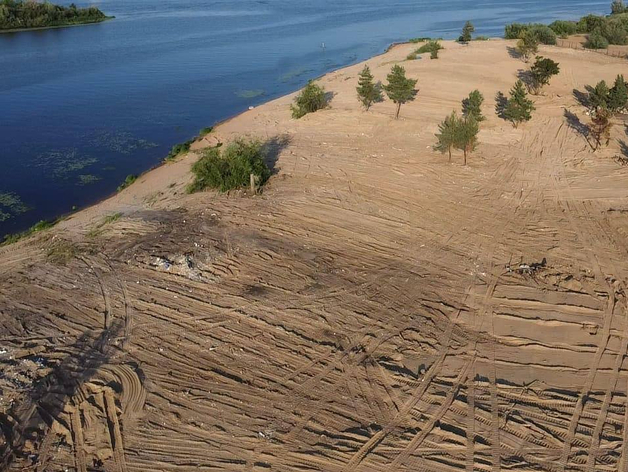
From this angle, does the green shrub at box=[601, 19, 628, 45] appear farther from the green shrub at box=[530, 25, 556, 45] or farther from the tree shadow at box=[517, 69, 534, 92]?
the tree shadow at box=[517, 69, 534, 92]

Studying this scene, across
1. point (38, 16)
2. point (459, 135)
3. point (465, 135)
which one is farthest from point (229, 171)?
point (38, 16)

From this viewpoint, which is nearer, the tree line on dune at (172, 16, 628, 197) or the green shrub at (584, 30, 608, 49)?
the tree line on dune at (172, 16, 628, 197)

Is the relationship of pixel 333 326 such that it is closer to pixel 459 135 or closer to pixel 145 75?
pixel 459 135

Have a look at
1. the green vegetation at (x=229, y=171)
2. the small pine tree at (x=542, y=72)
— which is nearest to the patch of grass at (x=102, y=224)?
the green vegetation at (x=229, y=171)

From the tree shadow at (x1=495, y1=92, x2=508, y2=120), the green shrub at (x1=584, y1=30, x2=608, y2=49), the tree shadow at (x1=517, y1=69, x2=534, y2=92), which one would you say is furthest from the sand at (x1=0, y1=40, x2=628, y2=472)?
the green shrub at (x1=584, y1=30, x2=608, y2=49)

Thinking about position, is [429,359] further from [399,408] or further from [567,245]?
[567,245]
